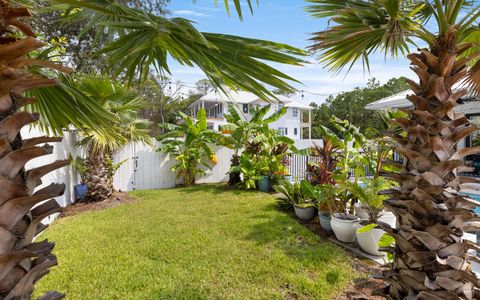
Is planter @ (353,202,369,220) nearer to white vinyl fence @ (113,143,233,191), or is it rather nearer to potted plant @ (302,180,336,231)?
potted plant @ (302,180,336,231)

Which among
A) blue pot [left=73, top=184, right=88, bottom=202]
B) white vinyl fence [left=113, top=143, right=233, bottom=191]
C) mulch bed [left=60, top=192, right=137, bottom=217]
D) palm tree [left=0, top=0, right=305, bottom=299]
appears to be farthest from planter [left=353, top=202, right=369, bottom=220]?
blue pot [left=73, top=184, right=88, bottom=202]

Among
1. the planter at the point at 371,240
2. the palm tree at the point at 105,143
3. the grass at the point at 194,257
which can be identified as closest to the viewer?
the grass at the point at 194,257

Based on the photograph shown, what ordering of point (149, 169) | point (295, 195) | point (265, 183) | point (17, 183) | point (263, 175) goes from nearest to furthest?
1. point (17, 183)
2. point (295, 195)
3. point (265, 183)
4. point (263, 175)
5. point (149, 169)

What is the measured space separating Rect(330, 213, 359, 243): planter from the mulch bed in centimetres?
619

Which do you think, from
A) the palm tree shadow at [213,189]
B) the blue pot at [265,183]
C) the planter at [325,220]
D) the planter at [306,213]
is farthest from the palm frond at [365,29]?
the palm tree shadow at [213,189]

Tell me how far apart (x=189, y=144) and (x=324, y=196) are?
20.7ft

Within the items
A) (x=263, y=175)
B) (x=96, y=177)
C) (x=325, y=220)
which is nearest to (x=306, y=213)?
(x=325, y=220)

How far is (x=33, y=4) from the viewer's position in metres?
1.92

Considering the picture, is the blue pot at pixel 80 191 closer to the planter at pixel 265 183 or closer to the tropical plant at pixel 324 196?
the planter at pixel 265 183

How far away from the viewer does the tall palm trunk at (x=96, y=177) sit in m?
7.58

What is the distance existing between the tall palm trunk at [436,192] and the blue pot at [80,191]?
26.9ft

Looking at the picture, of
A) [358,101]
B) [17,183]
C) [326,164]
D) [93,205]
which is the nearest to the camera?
[17,183]

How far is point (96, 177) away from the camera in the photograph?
7633 mm

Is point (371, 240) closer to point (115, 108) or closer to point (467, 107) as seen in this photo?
point (115, 108)
